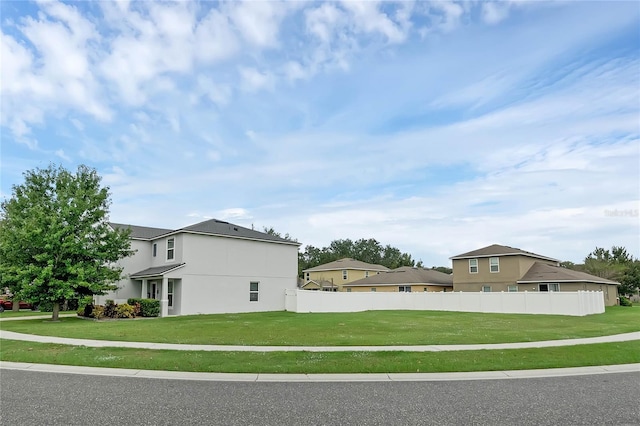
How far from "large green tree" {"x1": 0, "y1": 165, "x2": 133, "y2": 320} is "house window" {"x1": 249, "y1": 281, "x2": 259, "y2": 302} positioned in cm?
932

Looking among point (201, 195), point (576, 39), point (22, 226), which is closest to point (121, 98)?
point (22, 226)

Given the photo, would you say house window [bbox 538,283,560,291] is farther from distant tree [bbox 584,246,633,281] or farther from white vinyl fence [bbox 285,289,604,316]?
distant tree [bbox 584,246,633,281]

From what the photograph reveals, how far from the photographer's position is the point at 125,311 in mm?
25375

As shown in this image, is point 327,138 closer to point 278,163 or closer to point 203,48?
point 278,163

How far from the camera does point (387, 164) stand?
2641cm

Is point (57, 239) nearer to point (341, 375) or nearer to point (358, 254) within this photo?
point (341, 375)

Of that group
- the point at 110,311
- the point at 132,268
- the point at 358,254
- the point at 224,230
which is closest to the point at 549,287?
the point at 224,230

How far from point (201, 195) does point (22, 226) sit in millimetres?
11274

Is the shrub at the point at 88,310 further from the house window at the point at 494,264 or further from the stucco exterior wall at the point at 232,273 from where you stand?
the house window at the point at 494,264

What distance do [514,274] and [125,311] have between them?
29.7 meters

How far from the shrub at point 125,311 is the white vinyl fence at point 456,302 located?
10.6 meters

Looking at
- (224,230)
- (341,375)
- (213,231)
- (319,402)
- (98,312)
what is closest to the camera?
(319,402)

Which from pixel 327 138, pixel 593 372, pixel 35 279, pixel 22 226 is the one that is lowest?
pixel 593 372

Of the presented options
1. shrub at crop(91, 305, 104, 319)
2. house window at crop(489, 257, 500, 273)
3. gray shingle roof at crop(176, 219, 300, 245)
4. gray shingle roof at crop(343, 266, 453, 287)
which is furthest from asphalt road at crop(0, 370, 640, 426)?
gray shingle roof at crop(343, 266, 453, 287)
